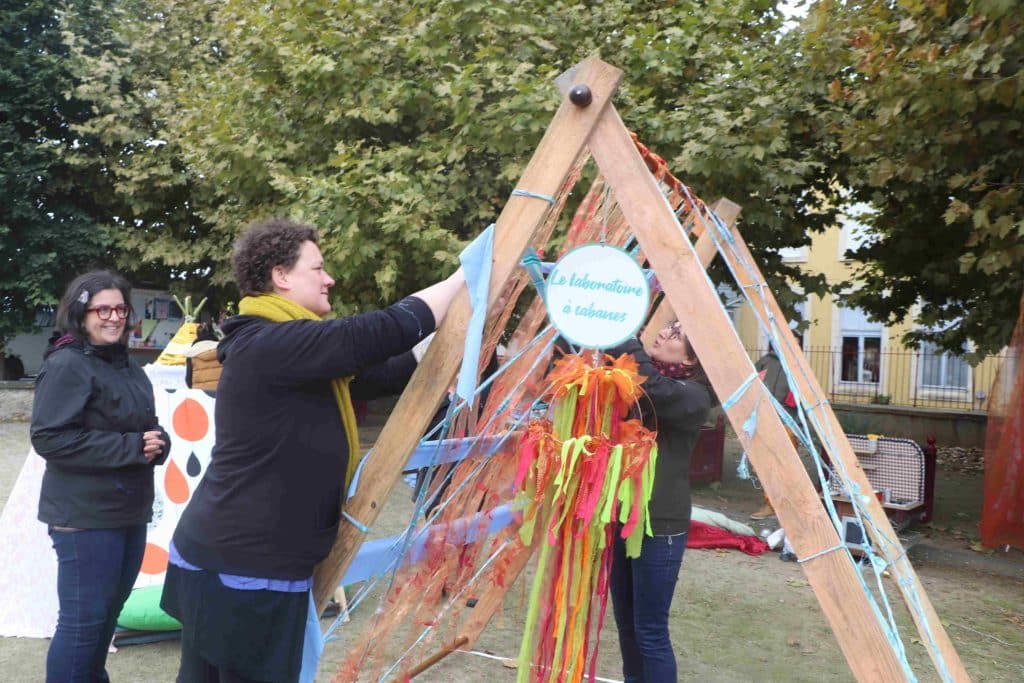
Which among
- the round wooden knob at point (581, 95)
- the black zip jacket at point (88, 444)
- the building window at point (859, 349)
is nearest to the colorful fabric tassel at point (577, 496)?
the round wooden knob at point (581, 95)

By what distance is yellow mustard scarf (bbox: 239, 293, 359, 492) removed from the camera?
5.98ft

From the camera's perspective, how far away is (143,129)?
11609 mm

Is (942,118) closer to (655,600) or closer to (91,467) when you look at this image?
(655,600)

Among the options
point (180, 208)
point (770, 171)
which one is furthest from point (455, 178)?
point (180, 208)

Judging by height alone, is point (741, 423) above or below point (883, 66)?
below

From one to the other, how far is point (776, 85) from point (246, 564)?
19.3 ft

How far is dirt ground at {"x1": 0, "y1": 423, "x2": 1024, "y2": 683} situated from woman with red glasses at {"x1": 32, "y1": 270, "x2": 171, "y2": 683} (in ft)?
3.20

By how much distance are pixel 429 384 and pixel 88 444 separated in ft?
4.32

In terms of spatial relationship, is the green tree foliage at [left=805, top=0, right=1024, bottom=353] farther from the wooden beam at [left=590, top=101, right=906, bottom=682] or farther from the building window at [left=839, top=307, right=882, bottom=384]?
the building window at [left=839, top=307, right=882, bottom=384]

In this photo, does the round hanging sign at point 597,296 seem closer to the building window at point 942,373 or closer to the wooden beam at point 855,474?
the wooden beam at point 855,474

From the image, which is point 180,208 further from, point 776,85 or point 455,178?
point 776,85

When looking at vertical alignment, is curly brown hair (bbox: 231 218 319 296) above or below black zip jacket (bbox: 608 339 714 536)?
above

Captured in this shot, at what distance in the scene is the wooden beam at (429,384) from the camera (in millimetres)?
1955

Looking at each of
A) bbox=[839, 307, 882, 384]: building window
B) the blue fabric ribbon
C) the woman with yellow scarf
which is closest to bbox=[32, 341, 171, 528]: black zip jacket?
the woman with yellow scarf
